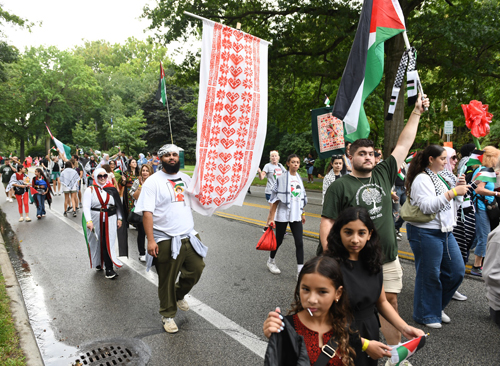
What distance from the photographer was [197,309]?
4.73 meters

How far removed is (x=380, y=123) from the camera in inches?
786

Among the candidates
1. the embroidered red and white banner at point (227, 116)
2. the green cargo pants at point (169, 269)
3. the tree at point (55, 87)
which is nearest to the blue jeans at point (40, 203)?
the green cargo pants at point (169, 269)

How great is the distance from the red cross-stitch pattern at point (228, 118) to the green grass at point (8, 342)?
2.35 metres

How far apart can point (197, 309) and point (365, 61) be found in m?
3.72

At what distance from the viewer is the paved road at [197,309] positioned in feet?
12.0

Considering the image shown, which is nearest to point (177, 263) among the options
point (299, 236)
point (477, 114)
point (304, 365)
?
point (299, 236)

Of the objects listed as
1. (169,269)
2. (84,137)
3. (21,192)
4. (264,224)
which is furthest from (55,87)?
(169,269)

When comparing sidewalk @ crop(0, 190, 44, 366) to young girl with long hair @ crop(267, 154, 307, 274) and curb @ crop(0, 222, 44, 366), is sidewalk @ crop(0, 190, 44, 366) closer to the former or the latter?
curb @ crop(0, 222, 44, 366)

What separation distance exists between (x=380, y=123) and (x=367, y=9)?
651 inches

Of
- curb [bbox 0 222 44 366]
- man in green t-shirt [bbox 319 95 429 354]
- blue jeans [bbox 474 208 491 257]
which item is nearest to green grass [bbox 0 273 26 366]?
curb [bbox 0 222 44 366]

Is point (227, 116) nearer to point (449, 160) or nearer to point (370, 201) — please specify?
point (370, 201)

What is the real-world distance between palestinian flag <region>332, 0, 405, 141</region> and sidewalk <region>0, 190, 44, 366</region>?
4073 millimetres

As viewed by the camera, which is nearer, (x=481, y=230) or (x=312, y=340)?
(x=312, y=340)

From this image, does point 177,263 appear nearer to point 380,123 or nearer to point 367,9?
point 367,9
